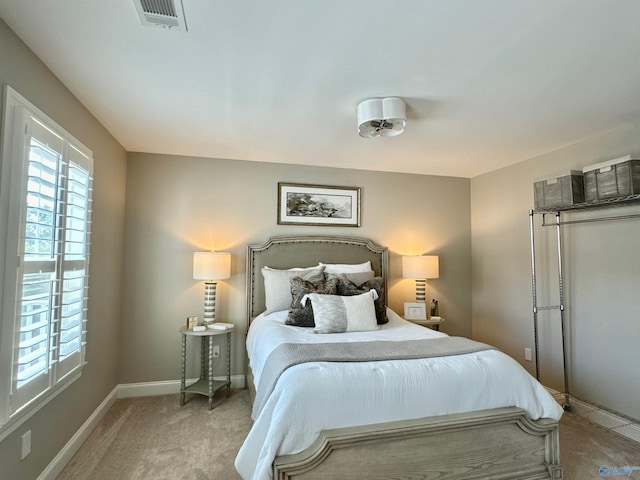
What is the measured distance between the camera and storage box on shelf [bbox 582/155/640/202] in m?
2.42

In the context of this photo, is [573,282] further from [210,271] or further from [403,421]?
[210,271]

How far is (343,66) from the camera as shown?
188cm

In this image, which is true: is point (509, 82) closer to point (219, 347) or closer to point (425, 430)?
point (425, 430)

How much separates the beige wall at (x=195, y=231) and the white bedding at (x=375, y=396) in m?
1.96

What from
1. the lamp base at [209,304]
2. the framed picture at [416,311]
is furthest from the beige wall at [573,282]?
the lamp base at [209,304]

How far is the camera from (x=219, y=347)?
3.50 m

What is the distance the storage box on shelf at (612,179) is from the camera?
7.93 ft

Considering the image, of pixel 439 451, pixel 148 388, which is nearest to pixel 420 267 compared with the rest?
pixel 439 451

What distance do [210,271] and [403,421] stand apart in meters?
2.14

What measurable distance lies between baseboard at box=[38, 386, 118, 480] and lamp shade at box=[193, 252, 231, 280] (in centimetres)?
130

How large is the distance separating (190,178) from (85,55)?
1.80m

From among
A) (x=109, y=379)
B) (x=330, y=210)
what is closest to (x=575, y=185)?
(x=330, y=210)

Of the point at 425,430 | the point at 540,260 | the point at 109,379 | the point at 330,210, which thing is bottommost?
the point at 109,379

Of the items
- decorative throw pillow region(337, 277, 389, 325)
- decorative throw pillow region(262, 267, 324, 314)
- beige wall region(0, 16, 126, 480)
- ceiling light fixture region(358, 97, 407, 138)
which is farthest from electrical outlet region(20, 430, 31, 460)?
ceiling light fixture region(358, 97, 407, 138)
